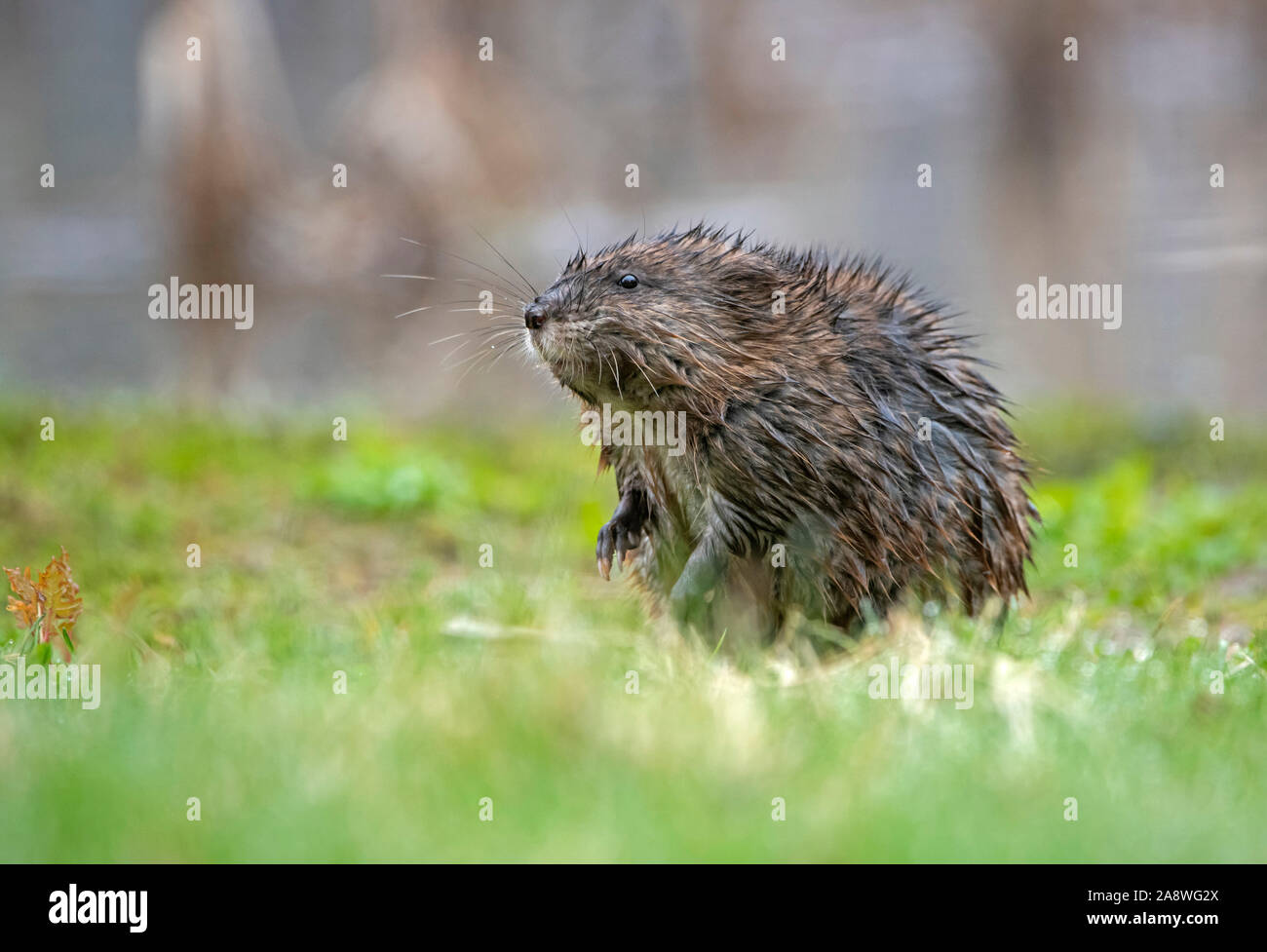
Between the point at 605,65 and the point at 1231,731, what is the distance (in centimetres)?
1794

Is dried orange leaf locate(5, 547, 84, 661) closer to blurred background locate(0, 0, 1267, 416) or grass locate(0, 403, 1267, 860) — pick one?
grass locate(0, 403, 1267, 860)

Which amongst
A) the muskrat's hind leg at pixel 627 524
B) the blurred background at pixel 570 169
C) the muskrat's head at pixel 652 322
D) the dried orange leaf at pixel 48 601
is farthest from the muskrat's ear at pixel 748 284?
the dried orange leaf at pixel 48 601

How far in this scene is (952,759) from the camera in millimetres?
3951

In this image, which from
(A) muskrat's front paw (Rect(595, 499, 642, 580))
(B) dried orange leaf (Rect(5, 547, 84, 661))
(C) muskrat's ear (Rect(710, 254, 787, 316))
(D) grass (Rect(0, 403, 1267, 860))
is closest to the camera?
(D) grass (Rect(0, 403, 1267, 860))

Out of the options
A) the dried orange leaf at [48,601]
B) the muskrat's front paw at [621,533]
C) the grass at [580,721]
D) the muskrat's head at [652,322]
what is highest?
the muskrat's head at [652,322]

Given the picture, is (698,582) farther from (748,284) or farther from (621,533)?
(748,284)

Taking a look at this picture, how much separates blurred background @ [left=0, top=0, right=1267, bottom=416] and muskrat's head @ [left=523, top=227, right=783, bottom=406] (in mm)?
822

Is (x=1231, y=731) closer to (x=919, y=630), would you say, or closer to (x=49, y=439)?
(x=919, y=630)

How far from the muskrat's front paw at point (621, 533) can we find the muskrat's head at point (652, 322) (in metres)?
0.47

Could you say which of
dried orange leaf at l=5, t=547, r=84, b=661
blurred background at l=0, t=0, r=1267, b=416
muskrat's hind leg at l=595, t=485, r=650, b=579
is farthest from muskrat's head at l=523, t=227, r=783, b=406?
dried orange leaf at l=5, t=547, r=84, b=661

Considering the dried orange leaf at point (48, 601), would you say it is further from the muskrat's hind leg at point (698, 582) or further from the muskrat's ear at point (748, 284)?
the muskrat's ear at point (748, 284)

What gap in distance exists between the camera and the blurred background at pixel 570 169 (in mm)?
12664

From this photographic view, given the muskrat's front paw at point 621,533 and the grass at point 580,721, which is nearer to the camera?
the grass at point 580,721

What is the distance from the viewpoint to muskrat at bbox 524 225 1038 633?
567cm
